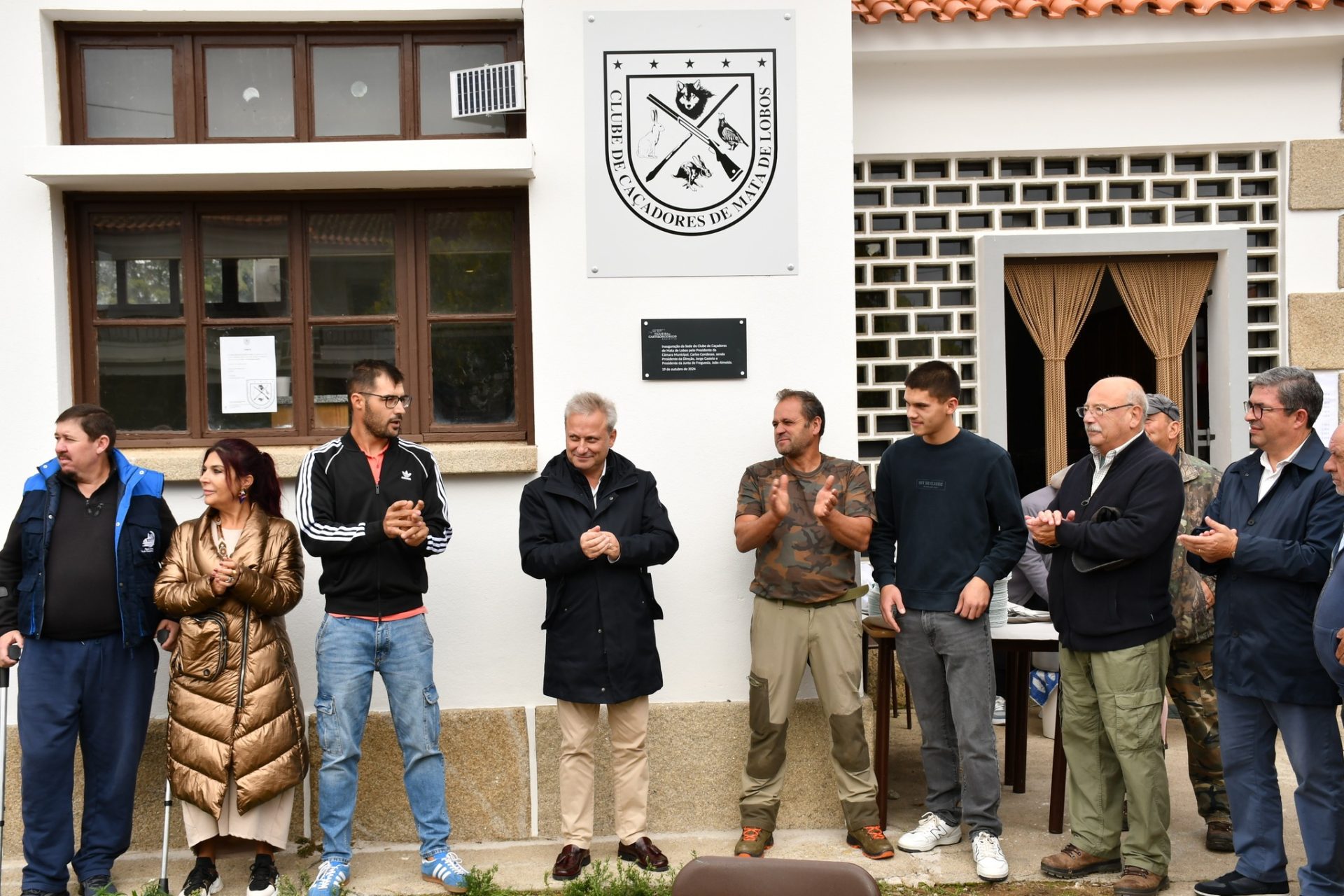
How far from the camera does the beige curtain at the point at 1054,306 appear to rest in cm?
736

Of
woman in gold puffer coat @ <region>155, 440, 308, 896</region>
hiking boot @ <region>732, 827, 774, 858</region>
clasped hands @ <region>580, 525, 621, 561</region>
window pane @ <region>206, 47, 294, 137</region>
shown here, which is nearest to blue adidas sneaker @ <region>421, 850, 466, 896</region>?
woman in gold puffer coat @ <region>155, 440, 308, 896</region>

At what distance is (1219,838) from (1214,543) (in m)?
1.63

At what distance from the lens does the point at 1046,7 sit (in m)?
6.68

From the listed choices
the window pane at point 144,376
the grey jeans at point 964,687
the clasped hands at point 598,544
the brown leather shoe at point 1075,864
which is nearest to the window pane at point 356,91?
the window pane at point 144,376

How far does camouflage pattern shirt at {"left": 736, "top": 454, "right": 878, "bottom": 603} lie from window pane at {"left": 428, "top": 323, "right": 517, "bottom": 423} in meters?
1.40

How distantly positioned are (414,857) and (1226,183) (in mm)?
6029

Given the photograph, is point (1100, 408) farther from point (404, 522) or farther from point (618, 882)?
point (404, 522)

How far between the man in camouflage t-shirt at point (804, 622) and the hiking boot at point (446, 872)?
122 cm

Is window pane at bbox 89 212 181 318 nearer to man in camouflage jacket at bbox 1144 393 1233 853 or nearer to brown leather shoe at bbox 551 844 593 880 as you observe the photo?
brown leather shoe at bbox 551 844 593 880

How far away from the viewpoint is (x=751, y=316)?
5805mm

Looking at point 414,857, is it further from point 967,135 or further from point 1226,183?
point 1226,183

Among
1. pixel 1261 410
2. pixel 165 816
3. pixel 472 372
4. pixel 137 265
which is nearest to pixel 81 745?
pixel 165 816

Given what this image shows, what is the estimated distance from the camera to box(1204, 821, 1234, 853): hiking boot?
17.5 feet

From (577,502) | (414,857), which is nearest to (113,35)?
(577,502)
